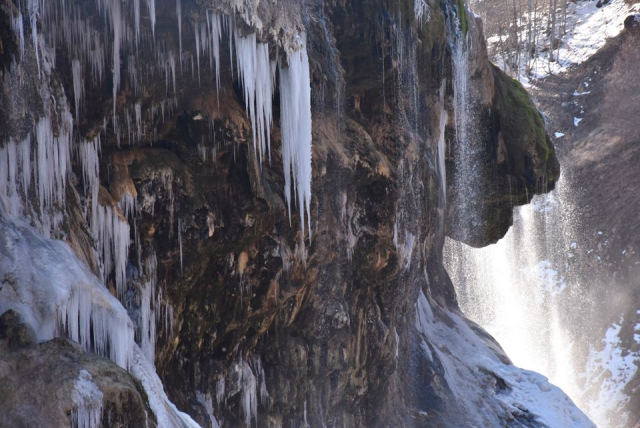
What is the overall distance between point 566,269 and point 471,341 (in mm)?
15560

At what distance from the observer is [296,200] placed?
13.5 m

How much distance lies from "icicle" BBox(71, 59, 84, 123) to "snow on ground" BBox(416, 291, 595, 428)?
13248 millimetres

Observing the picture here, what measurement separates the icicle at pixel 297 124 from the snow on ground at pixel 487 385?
9138 millimetres

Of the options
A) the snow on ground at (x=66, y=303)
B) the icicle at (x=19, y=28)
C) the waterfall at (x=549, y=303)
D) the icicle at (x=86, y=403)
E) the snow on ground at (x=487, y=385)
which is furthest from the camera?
the waterfall at (x=549, y=303)

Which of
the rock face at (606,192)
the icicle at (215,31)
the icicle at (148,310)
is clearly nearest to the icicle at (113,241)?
the icicle at (148,310)

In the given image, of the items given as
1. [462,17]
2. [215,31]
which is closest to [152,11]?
[215,31]

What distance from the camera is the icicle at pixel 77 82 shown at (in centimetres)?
967

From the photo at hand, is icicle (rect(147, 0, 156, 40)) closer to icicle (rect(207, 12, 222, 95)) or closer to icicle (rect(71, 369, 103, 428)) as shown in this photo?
icicle (rect(207, 12, 222, 95))

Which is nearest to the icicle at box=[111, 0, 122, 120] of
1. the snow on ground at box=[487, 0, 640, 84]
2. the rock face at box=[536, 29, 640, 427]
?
the rock face at box=[536, 29, 640, 427]

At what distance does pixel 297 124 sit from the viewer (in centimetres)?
1274

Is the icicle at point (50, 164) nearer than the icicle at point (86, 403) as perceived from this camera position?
No

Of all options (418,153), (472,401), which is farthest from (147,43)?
(472,401)

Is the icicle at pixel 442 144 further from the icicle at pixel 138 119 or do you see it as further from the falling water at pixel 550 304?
the falling water at pixel 550 304

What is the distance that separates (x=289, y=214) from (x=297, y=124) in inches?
59.3
